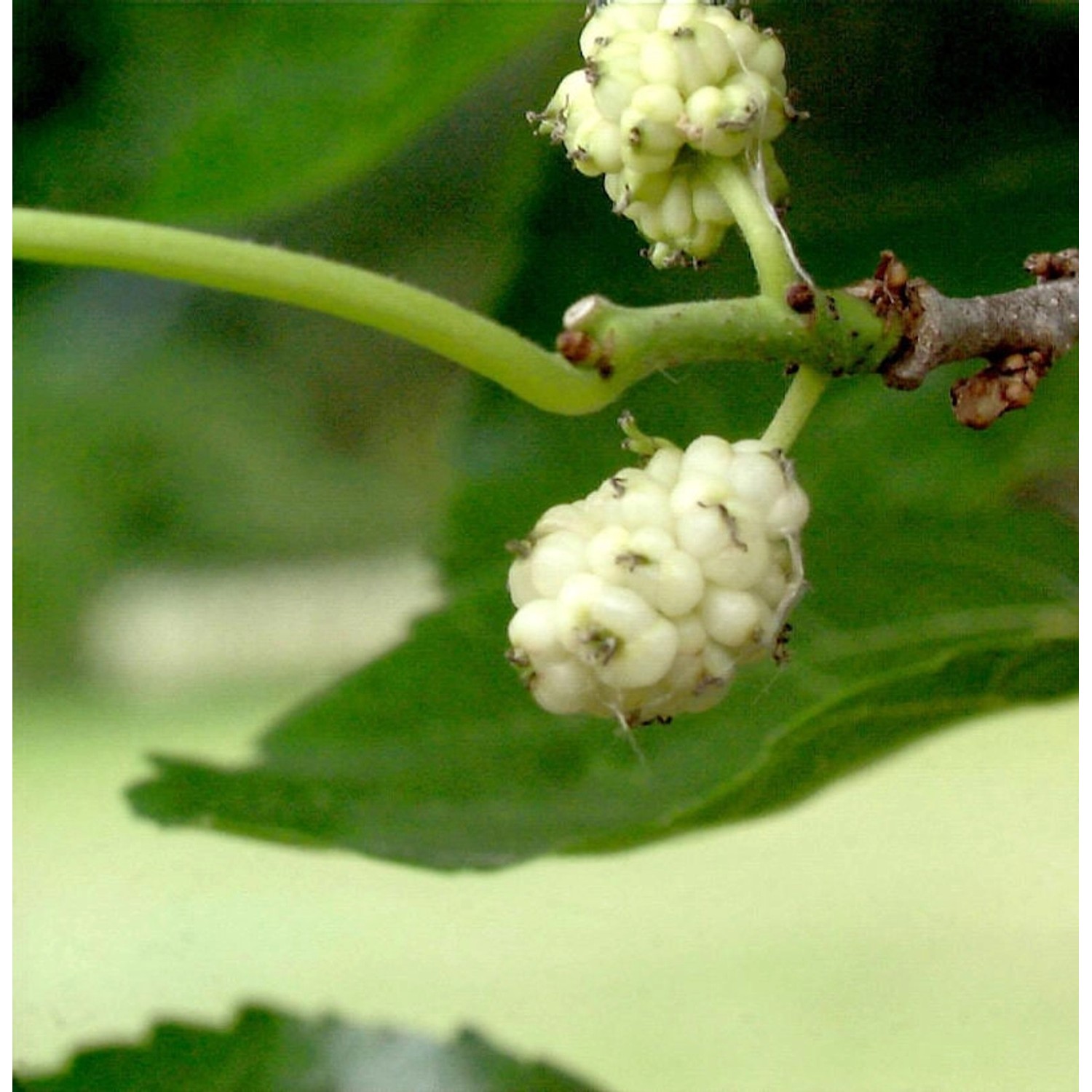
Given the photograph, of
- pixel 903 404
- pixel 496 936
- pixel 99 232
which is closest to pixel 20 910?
pixel 496 936

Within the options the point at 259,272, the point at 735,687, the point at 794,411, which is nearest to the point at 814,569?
the point at 735,687

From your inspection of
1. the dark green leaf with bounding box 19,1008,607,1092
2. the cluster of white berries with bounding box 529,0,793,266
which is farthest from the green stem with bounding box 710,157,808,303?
the dark green leaf with bounding box 19,1008,607,1092

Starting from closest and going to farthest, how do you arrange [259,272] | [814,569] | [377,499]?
[259,272]
[814,569]
[377,499]

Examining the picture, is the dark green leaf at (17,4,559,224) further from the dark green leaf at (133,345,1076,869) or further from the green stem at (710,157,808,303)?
the green stem at (710,157,808,303)

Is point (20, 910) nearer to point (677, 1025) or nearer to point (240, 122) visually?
point (677, 1025)

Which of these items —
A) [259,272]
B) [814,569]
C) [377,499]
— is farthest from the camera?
[377,499]

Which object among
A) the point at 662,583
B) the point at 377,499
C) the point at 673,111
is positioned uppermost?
the point at 377,499

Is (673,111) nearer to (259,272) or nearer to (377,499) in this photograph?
(259,272)

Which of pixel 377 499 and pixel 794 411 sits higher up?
pixel 377 499
